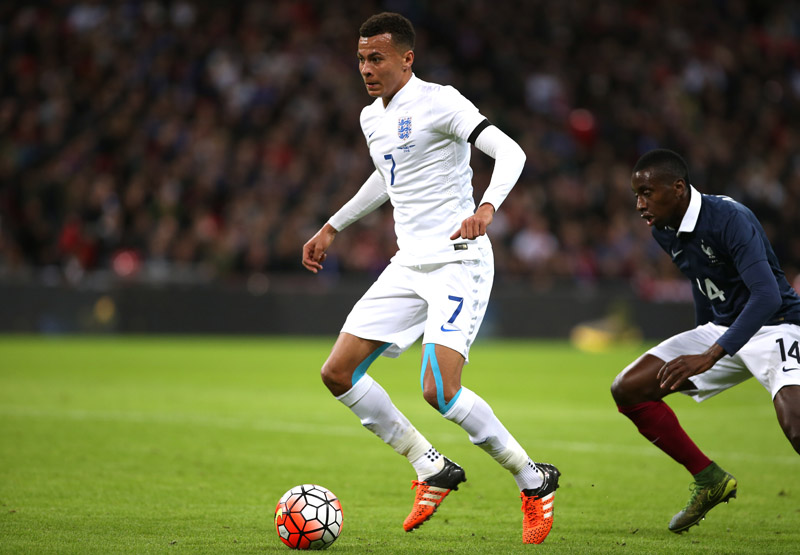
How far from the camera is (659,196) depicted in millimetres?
5133

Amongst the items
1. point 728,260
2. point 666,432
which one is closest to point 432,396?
point 666,432

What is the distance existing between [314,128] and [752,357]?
15647 millimetres

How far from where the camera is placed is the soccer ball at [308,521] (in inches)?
185

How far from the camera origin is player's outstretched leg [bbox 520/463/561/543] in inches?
195

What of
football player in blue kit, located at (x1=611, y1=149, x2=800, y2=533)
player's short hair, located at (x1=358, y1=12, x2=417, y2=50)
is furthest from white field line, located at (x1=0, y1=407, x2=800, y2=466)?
player's short hair, located at (x1=358, y1=12, x2=417, y2=50)

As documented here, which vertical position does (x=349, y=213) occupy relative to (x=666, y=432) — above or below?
above

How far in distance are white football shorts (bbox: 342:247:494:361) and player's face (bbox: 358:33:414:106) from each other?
0.93 metres

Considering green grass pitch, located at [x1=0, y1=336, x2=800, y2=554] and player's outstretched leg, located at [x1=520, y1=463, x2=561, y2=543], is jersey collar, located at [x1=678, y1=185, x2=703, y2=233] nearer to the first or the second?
player's outstretched leg, located at [x1=520, y1=463, x2=561, y2=543]

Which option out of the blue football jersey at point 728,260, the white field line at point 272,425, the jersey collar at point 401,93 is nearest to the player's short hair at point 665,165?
the blue football jersey at point 728,260

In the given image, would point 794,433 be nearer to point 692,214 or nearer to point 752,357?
point 752,357

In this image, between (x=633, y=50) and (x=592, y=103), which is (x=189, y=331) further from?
(x=633, y=50)

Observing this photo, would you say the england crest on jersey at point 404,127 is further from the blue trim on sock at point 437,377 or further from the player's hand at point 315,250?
the blue trim on sock at point 437,377

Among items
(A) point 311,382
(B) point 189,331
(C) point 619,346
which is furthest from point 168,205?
(C) point 619,346

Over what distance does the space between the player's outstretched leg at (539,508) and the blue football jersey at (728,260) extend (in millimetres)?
1097
